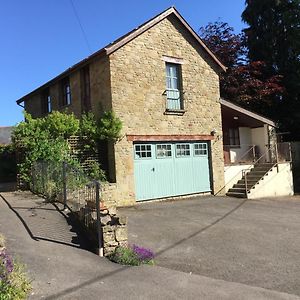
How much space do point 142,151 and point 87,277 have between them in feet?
33.1

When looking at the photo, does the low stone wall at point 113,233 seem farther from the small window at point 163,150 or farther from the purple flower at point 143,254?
the small window at point 163,150

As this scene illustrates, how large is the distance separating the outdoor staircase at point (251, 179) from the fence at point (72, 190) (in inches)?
369

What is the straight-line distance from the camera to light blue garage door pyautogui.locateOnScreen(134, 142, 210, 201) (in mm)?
16484

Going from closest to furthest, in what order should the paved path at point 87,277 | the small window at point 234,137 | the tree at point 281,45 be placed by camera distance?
the paved path at point 87,277, the small window at point 234,137, the tree at point 281,45

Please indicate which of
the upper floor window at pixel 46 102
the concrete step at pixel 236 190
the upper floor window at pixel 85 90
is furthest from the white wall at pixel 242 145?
the upper floor window at pixel 46 102

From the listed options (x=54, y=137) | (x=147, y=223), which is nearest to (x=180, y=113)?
(x=54, y=137)

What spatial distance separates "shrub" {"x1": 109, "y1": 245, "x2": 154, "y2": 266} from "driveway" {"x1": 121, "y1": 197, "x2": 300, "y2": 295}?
305 millimetres

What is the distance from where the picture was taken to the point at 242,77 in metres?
28.3

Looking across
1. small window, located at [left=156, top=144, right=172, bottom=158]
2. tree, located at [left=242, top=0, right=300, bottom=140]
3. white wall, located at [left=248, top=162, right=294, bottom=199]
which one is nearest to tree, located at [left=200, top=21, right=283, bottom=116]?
tree, located at [left=242, top=0, right=300, bottom=140]

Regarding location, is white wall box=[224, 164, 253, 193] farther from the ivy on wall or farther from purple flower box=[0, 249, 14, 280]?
purple flower box=[0, 249, 14, 280]

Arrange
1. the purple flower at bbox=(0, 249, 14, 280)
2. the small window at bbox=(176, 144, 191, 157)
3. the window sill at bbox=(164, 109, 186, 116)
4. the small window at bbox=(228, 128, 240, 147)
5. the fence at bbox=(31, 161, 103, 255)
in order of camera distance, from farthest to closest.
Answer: the small window at bbox=(228, 128, 240, 147), the small window at bbox=(176, 144, 191, 157), the window sill at bbox=(164, 109, 186, 116), the fence at bbox=(31, 161, 103, 255), the purple flower at bbox=(0, 249, 14, 280)

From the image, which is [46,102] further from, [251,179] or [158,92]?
[251,179]

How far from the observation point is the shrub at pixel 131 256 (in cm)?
788

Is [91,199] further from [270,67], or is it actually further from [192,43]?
[270,67]
